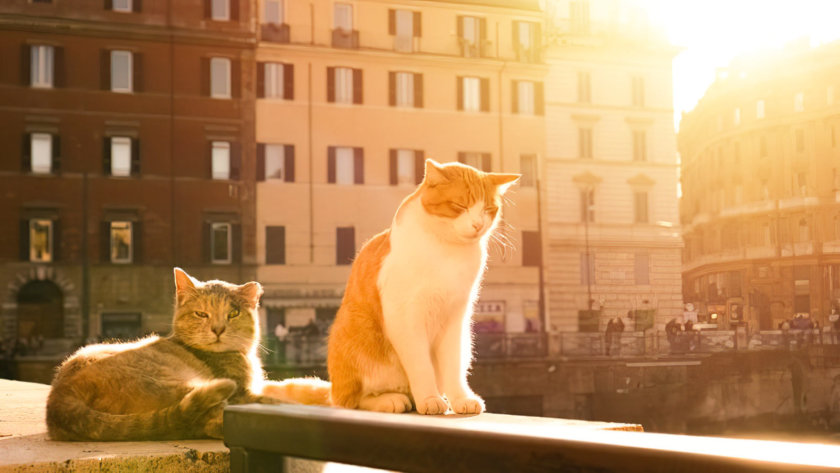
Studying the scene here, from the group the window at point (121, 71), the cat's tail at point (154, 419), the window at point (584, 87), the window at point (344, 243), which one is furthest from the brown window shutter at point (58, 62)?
the cat's tail at point (154, 419)

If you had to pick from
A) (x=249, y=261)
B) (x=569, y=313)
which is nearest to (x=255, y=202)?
(x=249, y=261)

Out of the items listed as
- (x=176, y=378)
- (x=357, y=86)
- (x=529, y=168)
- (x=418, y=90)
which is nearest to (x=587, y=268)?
(x=529, y=168)

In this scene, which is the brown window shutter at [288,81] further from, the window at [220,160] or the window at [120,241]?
the window at [120,241]

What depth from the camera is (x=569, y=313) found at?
21703 millimetres

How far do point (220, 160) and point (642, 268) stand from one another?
10.3 m

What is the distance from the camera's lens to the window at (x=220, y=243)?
58.9 feet

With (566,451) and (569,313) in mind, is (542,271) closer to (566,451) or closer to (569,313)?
(569,313)

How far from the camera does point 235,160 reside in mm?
18312

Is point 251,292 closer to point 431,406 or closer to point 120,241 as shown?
point 431,406

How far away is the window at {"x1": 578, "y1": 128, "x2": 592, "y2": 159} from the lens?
76.0 ft

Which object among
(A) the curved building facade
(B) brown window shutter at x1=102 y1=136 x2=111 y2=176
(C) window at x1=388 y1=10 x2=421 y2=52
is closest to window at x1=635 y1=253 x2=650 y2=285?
(A) the curved building facade

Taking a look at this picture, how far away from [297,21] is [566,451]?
1929 cm

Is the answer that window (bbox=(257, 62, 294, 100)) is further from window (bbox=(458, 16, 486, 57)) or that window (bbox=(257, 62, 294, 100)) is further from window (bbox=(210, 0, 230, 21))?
window (bbox=(458, 16, 486, 57))

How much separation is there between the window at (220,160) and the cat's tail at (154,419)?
16.8m
